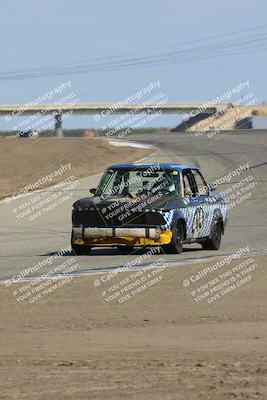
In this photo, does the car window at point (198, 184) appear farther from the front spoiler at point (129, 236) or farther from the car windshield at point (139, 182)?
the front spoiler at point (129, 236)

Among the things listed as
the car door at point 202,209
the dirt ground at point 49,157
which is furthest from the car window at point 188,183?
the dirt ground at point 49,157

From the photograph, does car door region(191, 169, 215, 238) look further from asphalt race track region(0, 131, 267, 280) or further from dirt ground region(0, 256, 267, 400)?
dirt ground region(0, 256, 267, 400)

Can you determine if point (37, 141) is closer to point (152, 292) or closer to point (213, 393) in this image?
point (152, 292)

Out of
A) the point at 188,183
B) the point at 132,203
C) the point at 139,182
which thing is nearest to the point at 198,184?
the point at 188,183

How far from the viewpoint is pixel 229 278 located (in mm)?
13883

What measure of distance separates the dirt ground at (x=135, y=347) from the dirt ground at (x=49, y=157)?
916 inches

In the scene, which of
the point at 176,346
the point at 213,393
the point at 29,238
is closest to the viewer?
the point at 213,393

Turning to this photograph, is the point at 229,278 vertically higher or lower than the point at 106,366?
lower

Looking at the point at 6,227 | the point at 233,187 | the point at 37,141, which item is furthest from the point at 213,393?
the point at 37,141

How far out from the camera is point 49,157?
4459 centimetres

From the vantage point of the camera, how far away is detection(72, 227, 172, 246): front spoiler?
58.0 feet

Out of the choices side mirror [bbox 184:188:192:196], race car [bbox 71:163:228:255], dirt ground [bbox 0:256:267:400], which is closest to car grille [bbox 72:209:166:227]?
race car [bbox 71:163:228:255]

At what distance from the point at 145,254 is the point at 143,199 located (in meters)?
1.05

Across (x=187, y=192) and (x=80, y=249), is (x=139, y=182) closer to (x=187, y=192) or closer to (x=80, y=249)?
(x=187, y=192)
